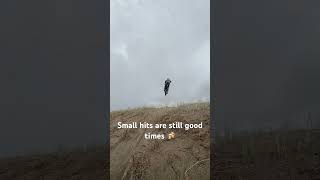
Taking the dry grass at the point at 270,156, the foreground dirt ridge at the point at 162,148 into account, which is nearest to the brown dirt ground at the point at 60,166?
the foreground dirt ridge at the point at 162,148

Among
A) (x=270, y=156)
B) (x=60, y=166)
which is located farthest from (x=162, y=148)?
(x=60, y=166)

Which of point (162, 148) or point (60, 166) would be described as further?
point (60, 166)

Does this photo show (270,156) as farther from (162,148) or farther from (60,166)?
(60,166)

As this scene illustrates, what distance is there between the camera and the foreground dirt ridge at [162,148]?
19.8 meters

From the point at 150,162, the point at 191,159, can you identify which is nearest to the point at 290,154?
the point at 191,159

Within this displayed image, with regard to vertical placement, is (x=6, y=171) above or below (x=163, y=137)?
below

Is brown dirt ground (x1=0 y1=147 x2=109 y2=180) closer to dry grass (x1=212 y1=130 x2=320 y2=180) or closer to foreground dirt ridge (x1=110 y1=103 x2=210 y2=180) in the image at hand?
foreground dirt ridge (x1=110 y1=103 x2=210 y2=180)

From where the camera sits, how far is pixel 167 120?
2094cm

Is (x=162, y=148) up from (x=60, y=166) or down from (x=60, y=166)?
up

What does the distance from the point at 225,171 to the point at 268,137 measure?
389cm

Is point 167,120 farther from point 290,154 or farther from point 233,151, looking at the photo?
point 290,154

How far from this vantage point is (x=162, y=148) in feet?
67.3

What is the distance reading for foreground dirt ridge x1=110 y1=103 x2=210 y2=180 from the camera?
64.9 ft

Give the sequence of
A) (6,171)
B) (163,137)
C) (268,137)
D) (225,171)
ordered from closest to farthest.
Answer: (225,171) < (163,137) < (268,137) < (6,171)
